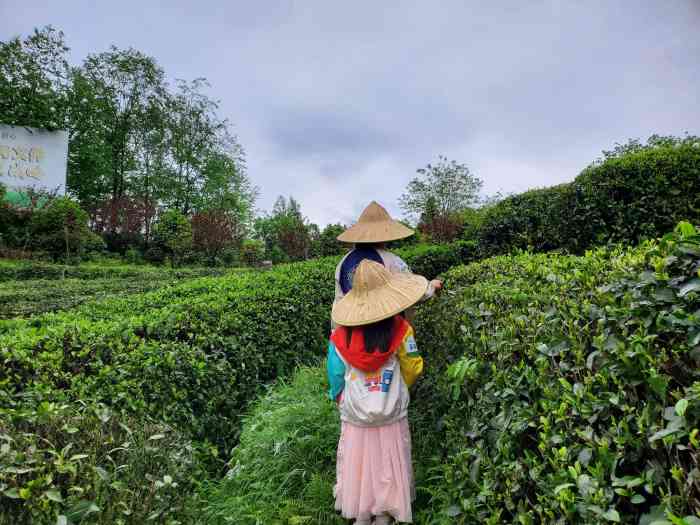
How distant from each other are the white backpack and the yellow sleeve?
3cm

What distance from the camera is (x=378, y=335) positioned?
2.50 meters

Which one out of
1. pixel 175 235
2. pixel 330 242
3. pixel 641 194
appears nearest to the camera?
pixel 641 194

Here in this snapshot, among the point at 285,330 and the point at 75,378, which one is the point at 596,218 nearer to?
the point at 285,330

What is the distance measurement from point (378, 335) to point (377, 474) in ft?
2.49

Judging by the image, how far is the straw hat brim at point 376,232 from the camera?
3746 millimetres

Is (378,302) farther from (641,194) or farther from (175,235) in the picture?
(175,235)

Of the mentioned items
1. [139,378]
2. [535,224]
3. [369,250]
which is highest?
[535,224]

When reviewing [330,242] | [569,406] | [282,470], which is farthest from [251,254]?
[569,406]

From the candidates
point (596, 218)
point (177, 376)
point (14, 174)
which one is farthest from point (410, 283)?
point (14, 174)

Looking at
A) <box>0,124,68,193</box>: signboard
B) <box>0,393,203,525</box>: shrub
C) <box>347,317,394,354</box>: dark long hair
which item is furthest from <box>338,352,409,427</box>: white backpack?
<box>0,124,68,193</box>: signboard

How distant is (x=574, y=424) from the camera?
143 cm

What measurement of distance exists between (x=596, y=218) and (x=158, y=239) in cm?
2149

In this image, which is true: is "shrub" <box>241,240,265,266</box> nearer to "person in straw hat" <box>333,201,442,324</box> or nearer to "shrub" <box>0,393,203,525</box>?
"person in straw hat" <box>333,201,442,324</box>

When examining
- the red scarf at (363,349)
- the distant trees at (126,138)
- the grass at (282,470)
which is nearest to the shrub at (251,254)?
the distant trees at (126,138)
